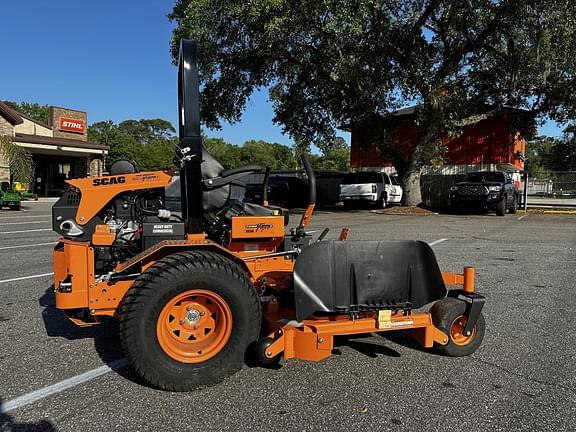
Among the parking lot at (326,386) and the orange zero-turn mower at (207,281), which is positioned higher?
the orange zero-turn mower at (207,281)

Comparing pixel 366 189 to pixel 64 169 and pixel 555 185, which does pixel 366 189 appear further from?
pixel 64 169

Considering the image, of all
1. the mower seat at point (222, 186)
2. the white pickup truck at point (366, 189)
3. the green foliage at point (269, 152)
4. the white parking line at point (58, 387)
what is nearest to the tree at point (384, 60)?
the white pickup truck at point (366, 189)

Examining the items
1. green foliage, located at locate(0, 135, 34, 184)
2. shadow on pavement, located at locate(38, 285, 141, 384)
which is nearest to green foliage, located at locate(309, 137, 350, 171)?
green foliage, located at locate(0, 135, 34, 184)

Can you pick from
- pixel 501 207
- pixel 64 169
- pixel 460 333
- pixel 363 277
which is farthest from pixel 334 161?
pixel 363 277

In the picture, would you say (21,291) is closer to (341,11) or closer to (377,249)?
(377,249)

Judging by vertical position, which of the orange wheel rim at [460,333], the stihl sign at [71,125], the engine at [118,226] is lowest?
the orange wheel rim at [460,333]

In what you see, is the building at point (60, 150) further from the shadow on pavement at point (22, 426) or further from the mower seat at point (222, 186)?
the shadow on pavement at point (22, 426)

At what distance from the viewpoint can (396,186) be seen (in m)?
27.1

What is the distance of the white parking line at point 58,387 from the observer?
127 inches

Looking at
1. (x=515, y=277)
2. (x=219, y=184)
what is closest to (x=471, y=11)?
(x=515, y=277)

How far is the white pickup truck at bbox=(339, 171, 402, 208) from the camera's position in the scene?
974 inches

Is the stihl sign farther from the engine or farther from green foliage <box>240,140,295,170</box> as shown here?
green foliage <box>240,140,295,170</box>

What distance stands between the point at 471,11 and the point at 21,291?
54.2 feet

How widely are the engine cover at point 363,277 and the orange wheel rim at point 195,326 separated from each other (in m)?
0.57
